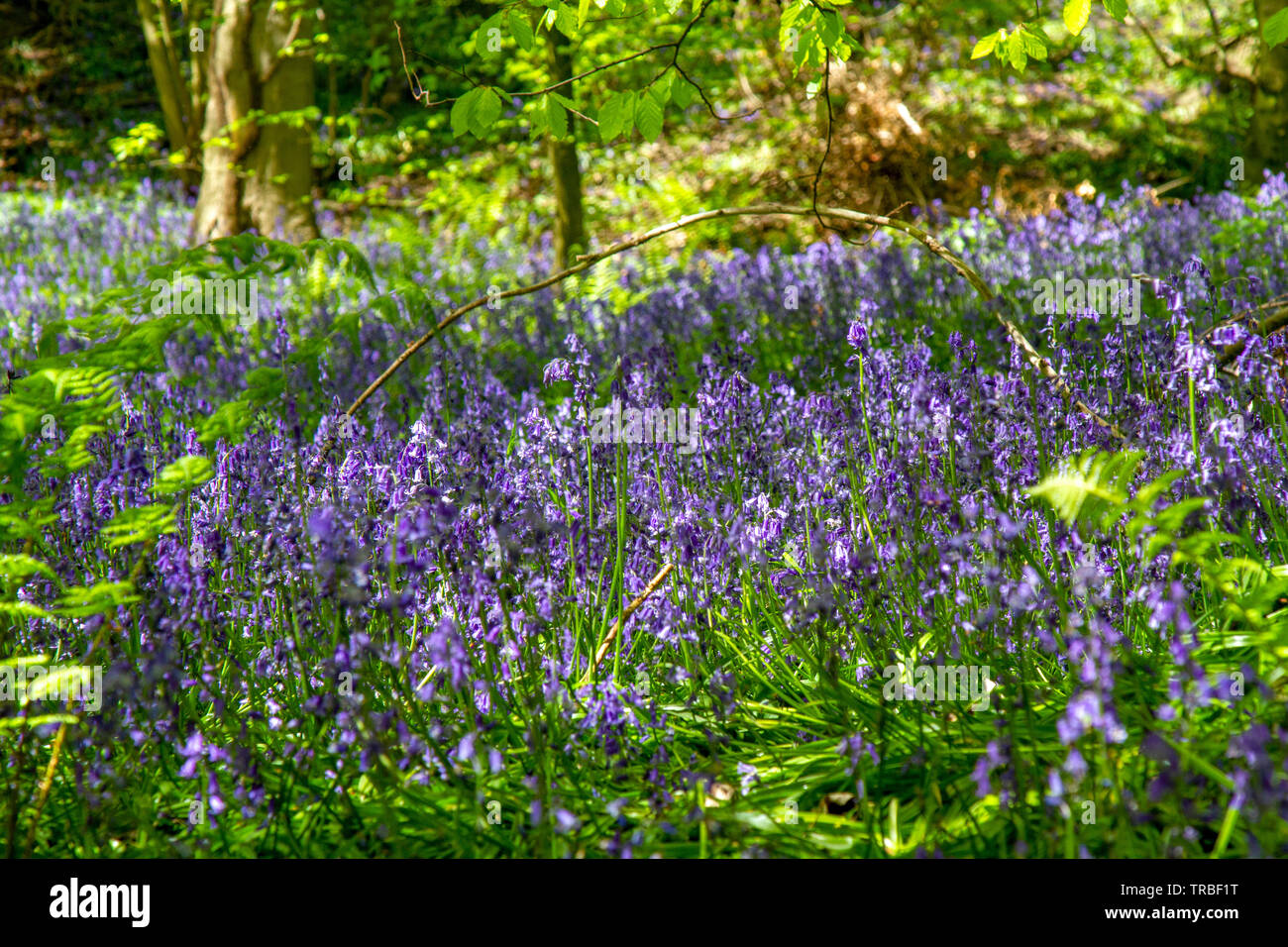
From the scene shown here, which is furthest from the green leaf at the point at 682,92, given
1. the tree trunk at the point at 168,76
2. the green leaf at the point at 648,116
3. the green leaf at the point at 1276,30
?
the tree trunk at the point at 168,76

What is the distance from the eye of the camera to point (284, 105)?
1038 centimetres

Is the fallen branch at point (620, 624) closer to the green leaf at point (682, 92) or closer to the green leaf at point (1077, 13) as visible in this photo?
the green leaf at point (682, 92)

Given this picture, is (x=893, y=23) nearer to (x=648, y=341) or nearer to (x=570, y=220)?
(x=570, y=220)

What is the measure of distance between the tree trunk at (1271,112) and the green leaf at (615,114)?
28.9ft

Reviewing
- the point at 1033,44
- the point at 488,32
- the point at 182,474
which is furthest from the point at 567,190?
the point at 182,474

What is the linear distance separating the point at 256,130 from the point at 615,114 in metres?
8.66

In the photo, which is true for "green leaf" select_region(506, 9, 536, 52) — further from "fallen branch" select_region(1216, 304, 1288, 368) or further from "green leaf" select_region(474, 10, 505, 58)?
"fallen branch" select_region(1216, 304, 1288, 368)

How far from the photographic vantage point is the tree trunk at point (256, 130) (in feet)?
33.6

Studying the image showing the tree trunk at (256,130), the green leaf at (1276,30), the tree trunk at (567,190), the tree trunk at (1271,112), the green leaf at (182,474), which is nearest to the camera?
the green leaf at (182,474)

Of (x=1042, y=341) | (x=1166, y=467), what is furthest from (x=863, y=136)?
(x=1166, y=467)

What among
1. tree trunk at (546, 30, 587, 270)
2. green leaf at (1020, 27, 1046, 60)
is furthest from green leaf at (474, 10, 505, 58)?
tree trunk at (546, 30, 587, 270)

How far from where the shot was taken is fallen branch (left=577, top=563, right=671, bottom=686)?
2.55 m

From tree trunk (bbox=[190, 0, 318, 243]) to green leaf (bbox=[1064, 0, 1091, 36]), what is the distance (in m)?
8.55

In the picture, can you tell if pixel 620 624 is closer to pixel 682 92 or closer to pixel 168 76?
pixel 682 92
